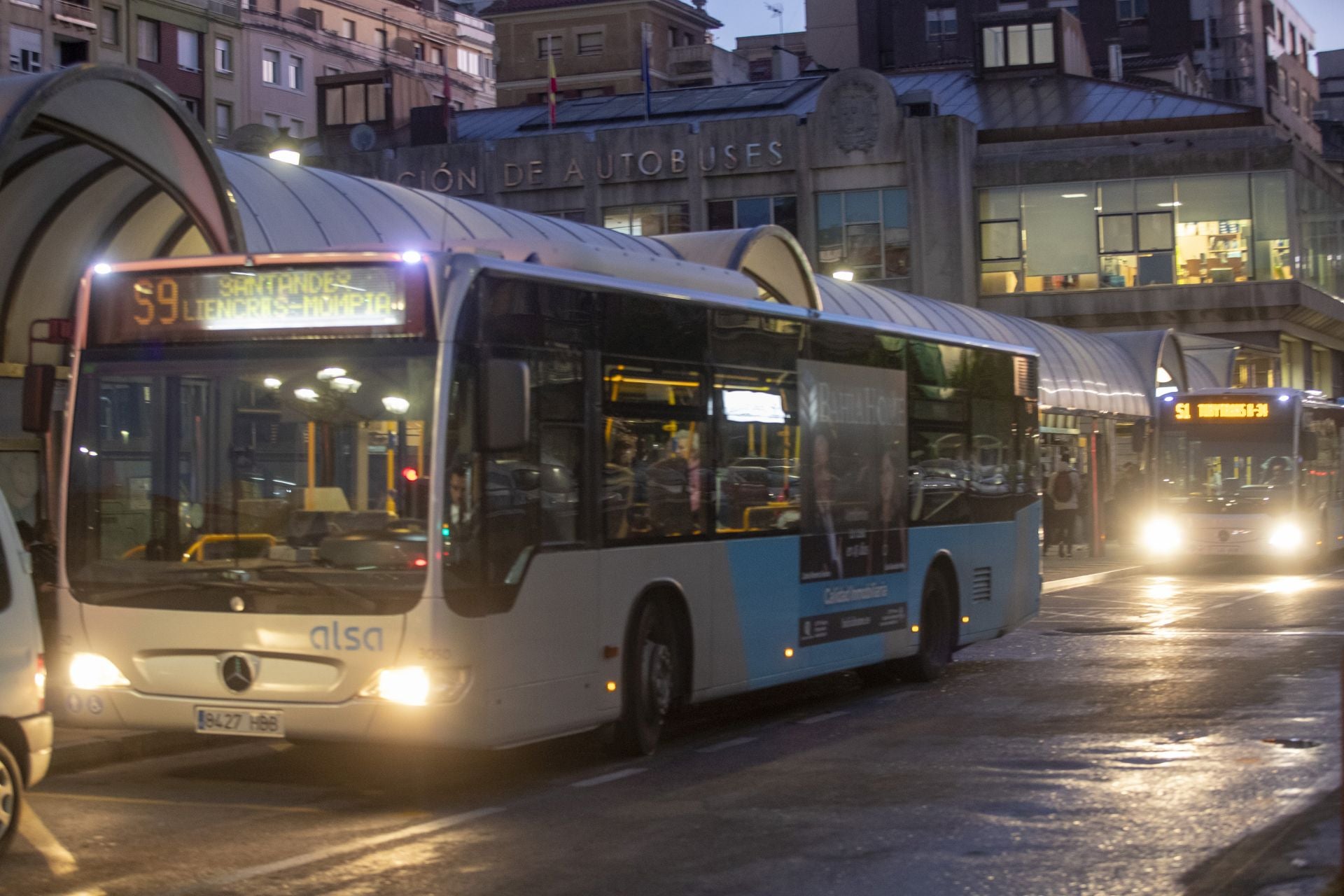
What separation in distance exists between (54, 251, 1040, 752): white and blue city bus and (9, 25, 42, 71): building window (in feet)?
218

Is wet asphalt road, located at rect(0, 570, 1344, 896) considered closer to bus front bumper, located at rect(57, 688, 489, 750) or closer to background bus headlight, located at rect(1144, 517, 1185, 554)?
bus front bumper, located at rect(57, 688, 489, 750)

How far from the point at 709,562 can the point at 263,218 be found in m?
10.6

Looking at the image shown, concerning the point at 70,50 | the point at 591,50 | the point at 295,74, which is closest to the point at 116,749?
the point at 70,50

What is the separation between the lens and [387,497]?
9.77m

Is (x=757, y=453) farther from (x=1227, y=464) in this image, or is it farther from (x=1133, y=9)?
(x=1133, y=9)

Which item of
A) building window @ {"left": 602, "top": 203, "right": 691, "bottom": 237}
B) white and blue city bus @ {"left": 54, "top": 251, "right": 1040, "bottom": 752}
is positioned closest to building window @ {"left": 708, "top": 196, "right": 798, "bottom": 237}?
building window @ {"left": 602, "top": 203, "right": 691, "bottom": 237}

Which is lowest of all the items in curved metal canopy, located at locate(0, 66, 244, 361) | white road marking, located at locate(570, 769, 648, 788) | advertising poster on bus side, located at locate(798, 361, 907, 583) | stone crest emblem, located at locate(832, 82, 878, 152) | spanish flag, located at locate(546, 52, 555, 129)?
white road marking, located at locate(570, 769, 648, 788)

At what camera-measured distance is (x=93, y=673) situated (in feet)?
34.1

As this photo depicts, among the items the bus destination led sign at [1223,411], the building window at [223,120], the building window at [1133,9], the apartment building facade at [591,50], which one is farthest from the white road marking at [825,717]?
the apartment building facade at [591,50]

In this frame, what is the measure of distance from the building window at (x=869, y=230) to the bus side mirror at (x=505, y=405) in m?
49.2

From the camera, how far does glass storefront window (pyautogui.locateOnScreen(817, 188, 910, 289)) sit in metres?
58.3

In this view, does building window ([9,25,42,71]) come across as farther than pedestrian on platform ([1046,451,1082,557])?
Yes

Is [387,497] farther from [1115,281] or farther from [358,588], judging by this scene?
[1115,281]

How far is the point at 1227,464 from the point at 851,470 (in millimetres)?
21680
